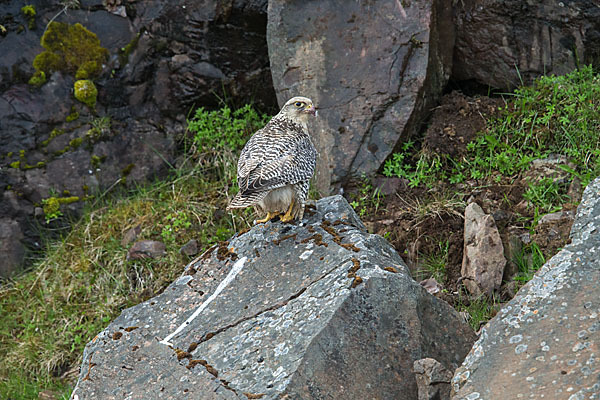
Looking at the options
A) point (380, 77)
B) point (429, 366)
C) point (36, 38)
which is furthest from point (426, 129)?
point (36, 38)

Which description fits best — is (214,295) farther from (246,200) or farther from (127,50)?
(127,50)

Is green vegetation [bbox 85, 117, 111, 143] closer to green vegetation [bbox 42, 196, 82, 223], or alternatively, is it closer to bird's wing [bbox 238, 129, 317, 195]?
green vegetation [bbox 42, 196, 82, 223]

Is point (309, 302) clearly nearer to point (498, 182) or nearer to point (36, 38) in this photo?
point (498, 182)

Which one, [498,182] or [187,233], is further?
[187,233]

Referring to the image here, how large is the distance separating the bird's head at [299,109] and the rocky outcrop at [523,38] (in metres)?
2.69

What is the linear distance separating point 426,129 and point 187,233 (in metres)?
2.57

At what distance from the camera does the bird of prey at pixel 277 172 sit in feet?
13.2

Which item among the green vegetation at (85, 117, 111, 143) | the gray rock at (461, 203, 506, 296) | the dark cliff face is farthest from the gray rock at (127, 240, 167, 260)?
the gray rock at (461, 203, 506, 296)

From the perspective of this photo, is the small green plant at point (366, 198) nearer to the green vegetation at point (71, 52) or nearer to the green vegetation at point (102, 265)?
the green vegetation at point (102, 265)

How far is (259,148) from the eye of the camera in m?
4.35

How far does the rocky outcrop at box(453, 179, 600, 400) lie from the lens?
8.55 feet

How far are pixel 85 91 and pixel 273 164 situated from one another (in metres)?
3.57

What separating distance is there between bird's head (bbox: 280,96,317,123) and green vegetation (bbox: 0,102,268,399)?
6.02 ft

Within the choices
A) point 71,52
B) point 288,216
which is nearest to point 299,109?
point 288,216
